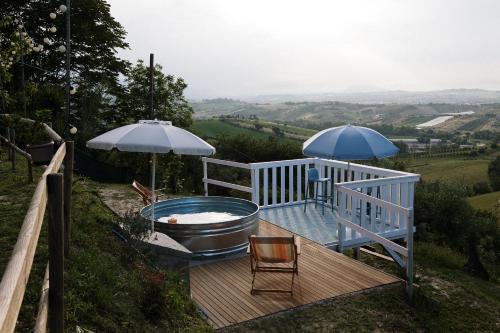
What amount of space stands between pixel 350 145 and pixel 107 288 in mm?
5027

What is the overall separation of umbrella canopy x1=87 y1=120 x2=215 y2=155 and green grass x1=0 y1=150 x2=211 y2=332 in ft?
3.42

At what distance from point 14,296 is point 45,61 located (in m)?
25.2

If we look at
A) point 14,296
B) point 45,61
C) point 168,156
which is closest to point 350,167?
point 14,296

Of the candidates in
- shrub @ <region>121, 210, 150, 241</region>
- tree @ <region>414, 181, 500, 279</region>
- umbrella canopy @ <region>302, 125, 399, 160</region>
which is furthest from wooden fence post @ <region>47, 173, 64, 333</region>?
tree @ <region>414, 181, 500, 279</region>

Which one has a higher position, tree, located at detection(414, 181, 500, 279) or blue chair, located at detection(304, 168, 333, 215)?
blue chair, located at detection(304, 168, 333, 215)

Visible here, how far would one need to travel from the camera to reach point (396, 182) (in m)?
7.84

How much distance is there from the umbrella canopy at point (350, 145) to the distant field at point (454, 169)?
202 ft

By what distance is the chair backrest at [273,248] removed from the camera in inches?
207

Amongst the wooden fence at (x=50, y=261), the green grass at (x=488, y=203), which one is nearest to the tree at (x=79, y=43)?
the wooden fence at (x=50, y=261)

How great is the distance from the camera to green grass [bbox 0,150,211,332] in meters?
3.51

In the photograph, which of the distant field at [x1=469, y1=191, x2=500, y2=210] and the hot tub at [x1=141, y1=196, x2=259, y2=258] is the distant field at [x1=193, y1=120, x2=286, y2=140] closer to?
the distant field at [x1=469, y1=191, x2=500, y2=210]

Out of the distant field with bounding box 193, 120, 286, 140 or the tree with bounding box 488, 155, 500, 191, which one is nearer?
the tree with bounding box 488, 155, 500, 191

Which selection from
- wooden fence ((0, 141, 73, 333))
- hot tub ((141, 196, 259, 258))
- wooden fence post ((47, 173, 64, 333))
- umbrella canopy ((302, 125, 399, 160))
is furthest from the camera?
umbrella canopy ((302, 125, 399, 160))

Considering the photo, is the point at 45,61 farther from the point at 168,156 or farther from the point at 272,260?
the point at 272,260
